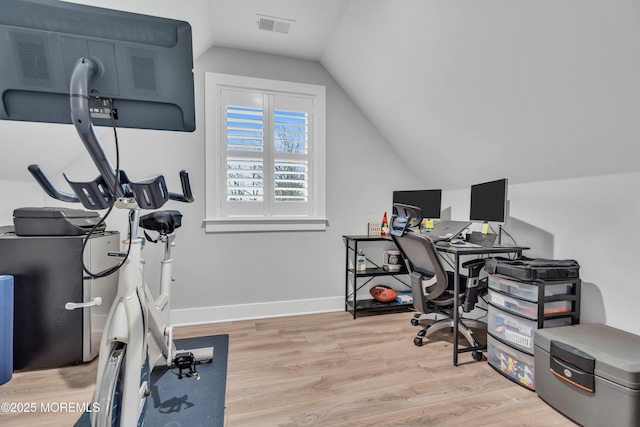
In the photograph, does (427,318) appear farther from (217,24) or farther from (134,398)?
(217,24)

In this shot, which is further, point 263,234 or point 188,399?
point 263,234

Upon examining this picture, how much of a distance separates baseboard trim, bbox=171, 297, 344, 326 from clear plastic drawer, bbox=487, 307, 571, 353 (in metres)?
1.48

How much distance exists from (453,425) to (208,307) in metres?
2.18

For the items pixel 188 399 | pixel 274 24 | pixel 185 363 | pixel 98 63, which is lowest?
pixel 188 399

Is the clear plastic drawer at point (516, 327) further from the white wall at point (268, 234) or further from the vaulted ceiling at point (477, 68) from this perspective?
the white wall at point (268, 234)

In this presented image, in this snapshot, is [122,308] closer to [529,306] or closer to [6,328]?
[6,328]

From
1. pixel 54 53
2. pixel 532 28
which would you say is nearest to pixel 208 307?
pixel 54 53

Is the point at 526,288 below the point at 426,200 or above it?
below

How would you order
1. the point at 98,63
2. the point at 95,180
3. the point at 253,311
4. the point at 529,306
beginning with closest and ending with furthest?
1. the point at 98,63
2. the point at 95,180
3. the point at 529,306
4. the point at 253,311

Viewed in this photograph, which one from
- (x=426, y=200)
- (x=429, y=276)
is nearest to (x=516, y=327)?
(x=429, y=276)

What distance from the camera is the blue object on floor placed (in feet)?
5.46

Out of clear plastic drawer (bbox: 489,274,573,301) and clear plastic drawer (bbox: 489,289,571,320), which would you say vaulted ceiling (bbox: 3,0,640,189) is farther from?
clear plastic drawer (bbox: 489,289,571,320)

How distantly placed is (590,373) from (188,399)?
2124 millimetres

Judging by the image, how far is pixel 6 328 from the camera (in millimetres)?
1686
